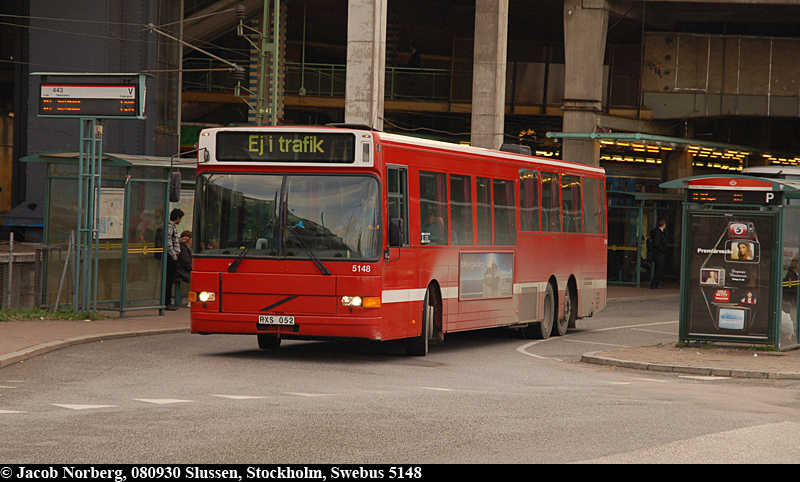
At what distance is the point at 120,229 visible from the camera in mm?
19312

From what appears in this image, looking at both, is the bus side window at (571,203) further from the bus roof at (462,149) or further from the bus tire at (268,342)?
the bus tire at (268,342)

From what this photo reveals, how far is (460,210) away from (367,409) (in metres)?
6.29

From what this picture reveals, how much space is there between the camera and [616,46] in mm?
38969

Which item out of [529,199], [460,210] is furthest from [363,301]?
[529,199]

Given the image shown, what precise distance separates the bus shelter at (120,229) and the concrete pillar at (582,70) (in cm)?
1635

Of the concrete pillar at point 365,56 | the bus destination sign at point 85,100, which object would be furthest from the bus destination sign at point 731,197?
the concrete pillar at point 365,56

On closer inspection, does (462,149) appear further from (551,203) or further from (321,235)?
(551,203)

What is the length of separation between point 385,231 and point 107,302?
24.6 feet

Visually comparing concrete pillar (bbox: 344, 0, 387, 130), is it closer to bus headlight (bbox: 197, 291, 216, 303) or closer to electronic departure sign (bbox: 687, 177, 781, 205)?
electronic departure sign (bbox: 687, 177, 781, 205)

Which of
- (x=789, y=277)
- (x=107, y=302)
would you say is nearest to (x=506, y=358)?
(x=789, y=277)

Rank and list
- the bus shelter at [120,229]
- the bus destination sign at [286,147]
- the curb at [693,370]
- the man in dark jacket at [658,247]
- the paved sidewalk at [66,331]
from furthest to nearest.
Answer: the man in dark jacket at [658,247] < the bus shelter at [120,229] < the paved sidewalk at [66,331] < the bus destination sign at [286,147] < the curb at [693,370]

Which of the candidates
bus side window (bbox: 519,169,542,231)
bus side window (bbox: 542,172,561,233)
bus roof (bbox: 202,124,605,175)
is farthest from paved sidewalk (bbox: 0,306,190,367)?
bus side window (bbox: 542,172,561,233)

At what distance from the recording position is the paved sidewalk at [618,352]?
13625 mm

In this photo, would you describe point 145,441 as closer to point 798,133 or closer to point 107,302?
point 107,302
